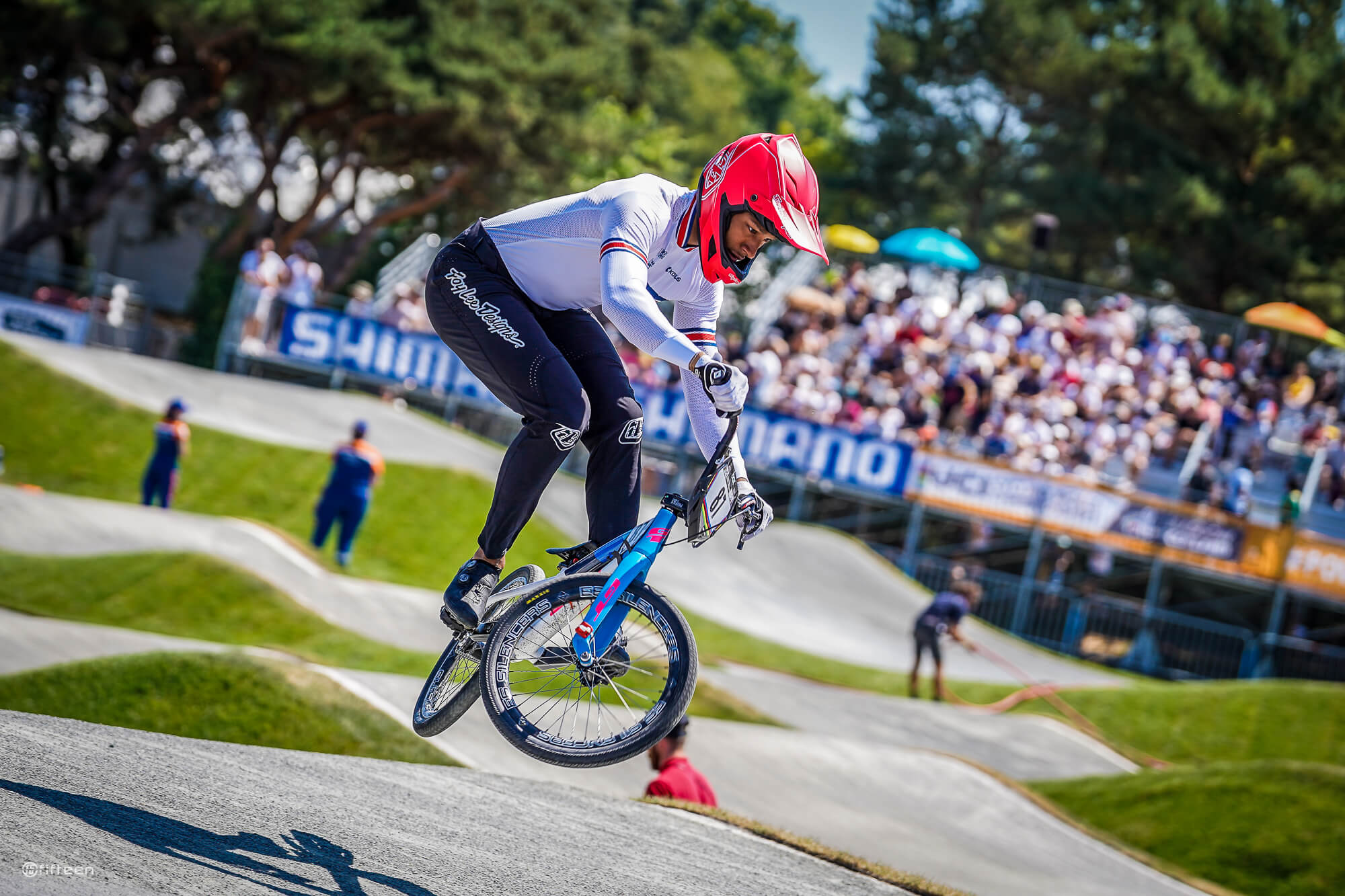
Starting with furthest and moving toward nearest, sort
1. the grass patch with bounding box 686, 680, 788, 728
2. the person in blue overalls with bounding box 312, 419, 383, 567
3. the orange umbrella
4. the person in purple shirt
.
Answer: the orange umbrella, the person in purple shirt, the person in blue overalls with bounding box 312, 419, 383, 567, the grass patch with bounding box 686, 680, 788, 728

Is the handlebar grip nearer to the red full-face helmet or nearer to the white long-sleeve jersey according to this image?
the white long-sleeve jersey

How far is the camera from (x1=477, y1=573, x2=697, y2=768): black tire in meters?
5.26

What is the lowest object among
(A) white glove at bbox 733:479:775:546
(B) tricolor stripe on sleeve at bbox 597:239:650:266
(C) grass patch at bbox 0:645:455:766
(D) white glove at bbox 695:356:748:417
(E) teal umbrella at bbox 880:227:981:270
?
(C) grass patch at bbox 0:645:455:766

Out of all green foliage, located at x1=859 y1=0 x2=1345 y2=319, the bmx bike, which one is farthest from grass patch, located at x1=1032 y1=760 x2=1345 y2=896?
green foliage, located at x1=859 y1=0 x2=1345 y2=319

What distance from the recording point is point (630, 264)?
5.25m

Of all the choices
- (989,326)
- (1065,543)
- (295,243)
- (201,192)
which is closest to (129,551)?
(1065,543)

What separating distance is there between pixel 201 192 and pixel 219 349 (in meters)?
23.5

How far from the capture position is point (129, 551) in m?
14.8

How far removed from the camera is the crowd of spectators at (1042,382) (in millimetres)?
24391

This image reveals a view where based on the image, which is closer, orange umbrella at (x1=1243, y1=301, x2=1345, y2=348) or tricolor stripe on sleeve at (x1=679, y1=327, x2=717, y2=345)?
tricolor stripe on sleeve at (x1=679, y1=327, x2=717, y2=345)

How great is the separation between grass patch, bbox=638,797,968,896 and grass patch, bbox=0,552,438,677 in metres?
5.70

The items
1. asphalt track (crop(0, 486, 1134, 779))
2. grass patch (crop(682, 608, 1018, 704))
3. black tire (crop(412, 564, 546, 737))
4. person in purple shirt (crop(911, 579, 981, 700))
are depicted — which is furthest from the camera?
grass patch (crop(682, 608, 1018, 704))

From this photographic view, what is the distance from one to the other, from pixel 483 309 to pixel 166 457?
13.7m

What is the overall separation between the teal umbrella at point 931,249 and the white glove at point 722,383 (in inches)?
934
